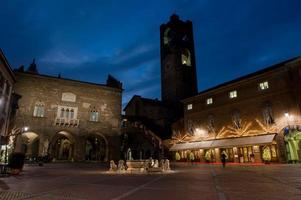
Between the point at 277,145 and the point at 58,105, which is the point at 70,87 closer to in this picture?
the point at 58,105

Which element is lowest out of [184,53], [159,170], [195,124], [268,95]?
[159,170]

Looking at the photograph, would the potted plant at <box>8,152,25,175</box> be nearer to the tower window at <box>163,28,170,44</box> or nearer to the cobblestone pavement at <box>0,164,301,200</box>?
the cobblestone pavement at <box>0,164,301,200</box>

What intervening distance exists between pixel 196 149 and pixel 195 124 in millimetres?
4008

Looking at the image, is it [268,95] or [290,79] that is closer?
[290,79]

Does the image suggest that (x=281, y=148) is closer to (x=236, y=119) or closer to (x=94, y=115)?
(x=236, y=119)

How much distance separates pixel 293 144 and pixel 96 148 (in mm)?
33094

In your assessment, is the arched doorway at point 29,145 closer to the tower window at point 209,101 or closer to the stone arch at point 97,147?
the stone arch at point 97,147

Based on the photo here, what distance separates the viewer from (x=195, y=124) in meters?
35.5

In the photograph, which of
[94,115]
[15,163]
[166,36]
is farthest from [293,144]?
[166,36]

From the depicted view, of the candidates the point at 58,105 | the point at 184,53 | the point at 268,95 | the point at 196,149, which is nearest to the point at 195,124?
the point at 196,149

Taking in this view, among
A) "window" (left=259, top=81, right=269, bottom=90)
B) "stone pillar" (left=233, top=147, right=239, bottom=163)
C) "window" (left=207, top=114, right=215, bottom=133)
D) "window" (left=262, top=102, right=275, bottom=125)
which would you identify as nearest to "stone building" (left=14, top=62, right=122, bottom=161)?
"window" (left=207, top=114, right=215, bottom=133)

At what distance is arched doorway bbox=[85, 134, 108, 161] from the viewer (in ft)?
120

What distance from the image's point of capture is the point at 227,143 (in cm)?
2934

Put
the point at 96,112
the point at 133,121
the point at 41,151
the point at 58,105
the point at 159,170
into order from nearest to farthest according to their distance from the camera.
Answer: the point at 159,170, the point at 41,151, the point at 58,105, the point at 96,112, the point at 133,121
